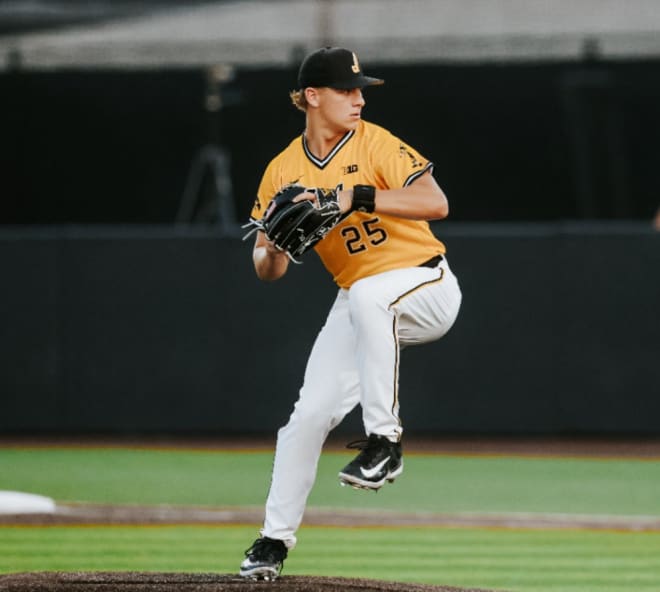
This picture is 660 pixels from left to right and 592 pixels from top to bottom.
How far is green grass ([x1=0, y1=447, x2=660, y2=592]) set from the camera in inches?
306

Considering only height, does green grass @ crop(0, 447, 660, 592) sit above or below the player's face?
below

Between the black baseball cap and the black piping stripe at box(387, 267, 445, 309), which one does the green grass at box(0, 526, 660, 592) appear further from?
the black baseball cap

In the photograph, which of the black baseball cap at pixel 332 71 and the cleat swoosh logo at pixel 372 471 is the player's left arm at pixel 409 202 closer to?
the black baseball cap at pixel 332 71

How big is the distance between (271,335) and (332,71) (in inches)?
303

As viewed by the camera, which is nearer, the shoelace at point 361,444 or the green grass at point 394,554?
the shoelace at point 361,444

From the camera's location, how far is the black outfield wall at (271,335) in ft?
43.2

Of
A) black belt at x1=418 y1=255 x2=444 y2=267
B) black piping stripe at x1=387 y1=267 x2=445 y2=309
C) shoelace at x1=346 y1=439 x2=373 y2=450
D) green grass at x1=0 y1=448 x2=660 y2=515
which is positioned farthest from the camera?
green grass at x1=0 y1=448 x2=660 y2=515

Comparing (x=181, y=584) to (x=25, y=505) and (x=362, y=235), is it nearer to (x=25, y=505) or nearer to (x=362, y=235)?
(x=362, y=235)

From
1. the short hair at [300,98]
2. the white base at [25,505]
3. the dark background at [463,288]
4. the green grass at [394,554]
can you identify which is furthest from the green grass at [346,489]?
the short hair at [300,98]

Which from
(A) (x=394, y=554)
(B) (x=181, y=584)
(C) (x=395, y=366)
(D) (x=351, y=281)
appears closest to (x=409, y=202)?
(D) (x=351, y=281)

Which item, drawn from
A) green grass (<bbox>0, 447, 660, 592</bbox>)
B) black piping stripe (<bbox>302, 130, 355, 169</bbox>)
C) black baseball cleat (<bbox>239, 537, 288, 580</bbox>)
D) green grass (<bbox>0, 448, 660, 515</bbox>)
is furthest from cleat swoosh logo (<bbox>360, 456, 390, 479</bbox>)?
green grass (<bbox>0, 448, 660, 515</bbox>)

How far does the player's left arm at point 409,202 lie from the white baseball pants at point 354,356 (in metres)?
0.34

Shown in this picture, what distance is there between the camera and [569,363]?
13.1m

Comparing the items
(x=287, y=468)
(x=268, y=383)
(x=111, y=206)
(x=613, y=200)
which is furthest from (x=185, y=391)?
(x=287, y=468)
